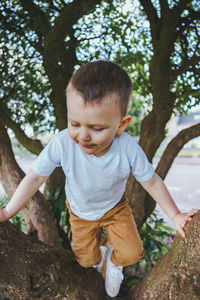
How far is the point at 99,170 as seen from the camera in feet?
5.20

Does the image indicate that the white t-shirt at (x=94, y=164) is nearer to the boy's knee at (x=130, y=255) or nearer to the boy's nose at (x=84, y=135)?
the boy's nose at (x=84, y=135)

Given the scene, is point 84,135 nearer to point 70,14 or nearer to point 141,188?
point 70,14

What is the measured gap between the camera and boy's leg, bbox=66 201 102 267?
5.89 feet

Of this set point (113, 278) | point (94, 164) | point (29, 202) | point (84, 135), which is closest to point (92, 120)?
point (84, 135)

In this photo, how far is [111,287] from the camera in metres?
1.80

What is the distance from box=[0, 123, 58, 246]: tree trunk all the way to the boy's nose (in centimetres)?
119

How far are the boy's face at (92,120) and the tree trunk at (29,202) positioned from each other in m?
1.15

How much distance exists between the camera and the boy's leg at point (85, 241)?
179cm

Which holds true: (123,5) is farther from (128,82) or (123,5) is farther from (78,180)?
(78,180)

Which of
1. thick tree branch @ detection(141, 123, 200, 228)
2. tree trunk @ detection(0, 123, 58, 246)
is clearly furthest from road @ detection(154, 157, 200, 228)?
tree trunk @ detection(0, 123, 58, 246)

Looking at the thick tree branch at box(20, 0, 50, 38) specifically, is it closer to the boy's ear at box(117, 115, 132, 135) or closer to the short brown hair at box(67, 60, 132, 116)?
the short brown hair at box(67, 60, 132, 116)

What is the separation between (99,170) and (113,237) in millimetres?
480

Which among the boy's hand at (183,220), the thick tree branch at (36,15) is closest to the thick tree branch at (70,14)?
the thick tree branch at (36,15)

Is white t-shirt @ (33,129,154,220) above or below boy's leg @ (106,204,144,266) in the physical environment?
above
